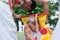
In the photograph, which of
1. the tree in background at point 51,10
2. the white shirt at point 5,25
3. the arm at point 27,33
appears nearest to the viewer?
the white shirt at point 5,25

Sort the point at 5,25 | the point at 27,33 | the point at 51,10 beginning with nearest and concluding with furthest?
the point at 5,25
the point at 51,10
the point at 27,33

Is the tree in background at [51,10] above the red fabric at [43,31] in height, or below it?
above

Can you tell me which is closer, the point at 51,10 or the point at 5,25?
the point at 5,25

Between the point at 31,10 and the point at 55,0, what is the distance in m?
0.23

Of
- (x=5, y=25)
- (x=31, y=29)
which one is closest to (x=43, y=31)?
(x=31, y=29)

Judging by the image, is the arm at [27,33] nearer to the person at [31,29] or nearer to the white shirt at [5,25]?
the person at [31,29]

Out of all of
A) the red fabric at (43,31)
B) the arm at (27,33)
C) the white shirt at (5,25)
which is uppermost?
the white shirt at (5,25)

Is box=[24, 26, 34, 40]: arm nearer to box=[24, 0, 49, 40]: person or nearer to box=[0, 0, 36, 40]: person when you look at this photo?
box=[24, 0, 49, 40]: person

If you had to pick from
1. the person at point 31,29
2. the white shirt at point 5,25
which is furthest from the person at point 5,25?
the person at point 31,29

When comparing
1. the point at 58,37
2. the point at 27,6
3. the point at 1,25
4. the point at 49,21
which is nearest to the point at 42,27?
the point at 49,21

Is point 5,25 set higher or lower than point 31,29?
higher

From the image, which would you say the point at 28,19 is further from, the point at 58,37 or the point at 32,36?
the point at 58,37

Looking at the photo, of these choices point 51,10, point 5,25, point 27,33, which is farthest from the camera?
point 27,33

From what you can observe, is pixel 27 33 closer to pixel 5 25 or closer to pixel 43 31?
pixel 43 31
